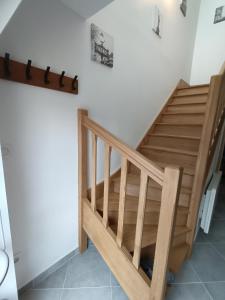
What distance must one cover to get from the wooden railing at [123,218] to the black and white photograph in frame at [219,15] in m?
3.81

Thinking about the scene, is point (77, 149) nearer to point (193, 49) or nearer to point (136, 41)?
point (136, 41)

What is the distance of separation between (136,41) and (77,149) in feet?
4.61

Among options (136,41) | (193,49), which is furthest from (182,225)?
(193,49)

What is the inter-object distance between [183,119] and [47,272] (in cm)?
242

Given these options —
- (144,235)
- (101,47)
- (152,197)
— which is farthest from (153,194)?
(101,47)

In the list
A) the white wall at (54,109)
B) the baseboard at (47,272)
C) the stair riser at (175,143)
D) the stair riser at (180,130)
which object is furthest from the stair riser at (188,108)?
the baseboard at (47,272)

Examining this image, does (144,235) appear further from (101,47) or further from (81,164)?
(101,47)

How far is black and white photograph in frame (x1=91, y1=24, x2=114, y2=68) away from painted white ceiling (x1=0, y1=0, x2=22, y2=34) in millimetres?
746

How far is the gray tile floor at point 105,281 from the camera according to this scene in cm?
134

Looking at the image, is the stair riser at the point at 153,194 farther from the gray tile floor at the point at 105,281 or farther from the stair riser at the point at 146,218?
the gray tile floor at the point at 105,281

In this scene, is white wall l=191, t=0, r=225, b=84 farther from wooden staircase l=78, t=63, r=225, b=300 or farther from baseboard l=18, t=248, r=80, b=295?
baseboard l=18, t=248, r=80, b=295

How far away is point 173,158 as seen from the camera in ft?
6.90

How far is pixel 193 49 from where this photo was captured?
372 centimetres

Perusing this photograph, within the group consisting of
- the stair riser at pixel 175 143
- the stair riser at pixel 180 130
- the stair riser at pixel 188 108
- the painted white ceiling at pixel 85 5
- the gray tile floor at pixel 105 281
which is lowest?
the gray tile floor at pixel 105 281
